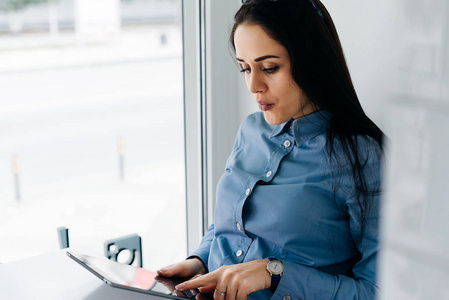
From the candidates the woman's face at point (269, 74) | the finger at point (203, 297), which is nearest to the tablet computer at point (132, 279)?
the finger at point (203, 297)

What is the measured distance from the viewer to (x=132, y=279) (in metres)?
0.86

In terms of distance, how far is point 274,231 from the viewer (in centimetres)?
90

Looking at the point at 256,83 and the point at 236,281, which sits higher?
the point at 256,83

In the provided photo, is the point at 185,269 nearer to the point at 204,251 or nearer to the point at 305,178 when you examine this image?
the point at 204,251

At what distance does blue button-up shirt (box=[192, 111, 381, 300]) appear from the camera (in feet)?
2.70

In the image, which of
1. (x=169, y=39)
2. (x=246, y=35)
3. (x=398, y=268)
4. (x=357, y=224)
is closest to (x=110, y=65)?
(x=169, y=39)

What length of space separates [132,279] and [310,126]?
1.52ft

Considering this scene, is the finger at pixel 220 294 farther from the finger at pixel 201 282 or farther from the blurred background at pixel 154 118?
the blurred background at pixel 154 118

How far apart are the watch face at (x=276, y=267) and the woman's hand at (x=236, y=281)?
10 millimetres

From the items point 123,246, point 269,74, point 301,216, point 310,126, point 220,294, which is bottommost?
point 123,246

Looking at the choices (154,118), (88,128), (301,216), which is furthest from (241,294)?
(154,118)

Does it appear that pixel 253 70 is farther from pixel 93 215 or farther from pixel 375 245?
pixel 93 215

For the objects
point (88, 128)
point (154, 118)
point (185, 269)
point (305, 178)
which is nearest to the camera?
point (305, 178)

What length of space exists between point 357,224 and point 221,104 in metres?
0.73
